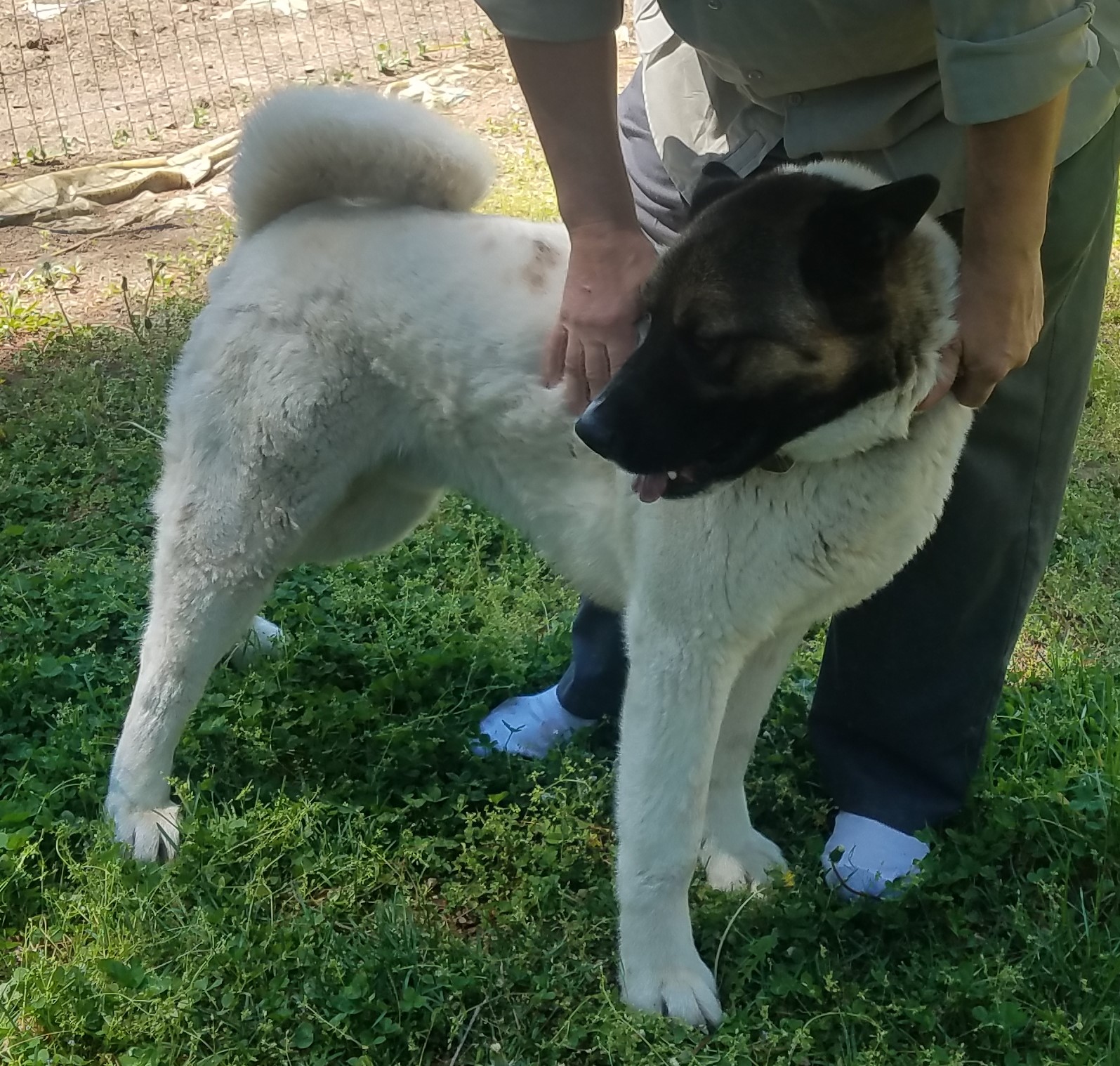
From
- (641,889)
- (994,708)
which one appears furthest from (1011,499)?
(641,889)

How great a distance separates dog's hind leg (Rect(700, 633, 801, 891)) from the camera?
2.51 metres

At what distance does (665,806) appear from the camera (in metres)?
2.19

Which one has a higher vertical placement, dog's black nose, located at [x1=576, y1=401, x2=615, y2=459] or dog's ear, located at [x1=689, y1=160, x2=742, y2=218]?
dog's ear, located at [x1=689, y1=160, x2=742, y2=218]

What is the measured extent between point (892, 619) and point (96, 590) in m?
2.24

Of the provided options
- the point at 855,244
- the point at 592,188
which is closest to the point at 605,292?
the point at 592,188

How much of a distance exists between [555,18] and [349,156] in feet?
2.51

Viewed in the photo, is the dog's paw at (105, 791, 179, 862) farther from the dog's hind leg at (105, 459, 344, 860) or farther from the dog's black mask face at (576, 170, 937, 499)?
the dog's black mask face at (576, 170, 937, 499)

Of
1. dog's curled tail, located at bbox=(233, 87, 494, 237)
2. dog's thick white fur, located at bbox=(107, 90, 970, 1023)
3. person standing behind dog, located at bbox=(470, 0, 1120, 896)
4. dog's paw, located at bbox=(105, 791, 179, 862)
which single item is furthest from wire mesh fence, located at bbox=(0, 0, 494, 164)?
person standing behind dog, located at bbox=(470, 0, 1120, 896)

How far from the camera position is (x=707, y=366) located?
1.87 meters

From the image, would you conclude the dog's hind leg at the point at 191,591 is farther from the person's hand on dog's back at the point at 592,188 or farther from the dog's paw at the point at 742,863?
the dog's paw at the point at 742,863

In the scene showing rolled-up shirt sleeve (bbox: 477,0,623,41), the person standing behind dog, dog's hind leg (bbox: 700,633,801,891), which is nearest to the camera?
the person standing behind dog

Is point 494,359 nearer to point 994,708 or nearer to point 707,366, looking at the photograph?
point 707,366

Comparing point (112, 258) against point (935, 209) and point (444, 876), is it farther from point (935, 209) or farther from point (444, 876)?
point (935, 209)

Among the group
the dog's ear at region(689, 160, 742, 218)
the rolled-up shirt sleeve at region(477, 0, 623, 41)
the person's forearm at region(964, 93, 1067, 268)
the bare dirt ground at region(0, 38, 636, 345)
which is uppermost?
the rolled-up shirt sleeve at region(477, 0, 623, 41)
